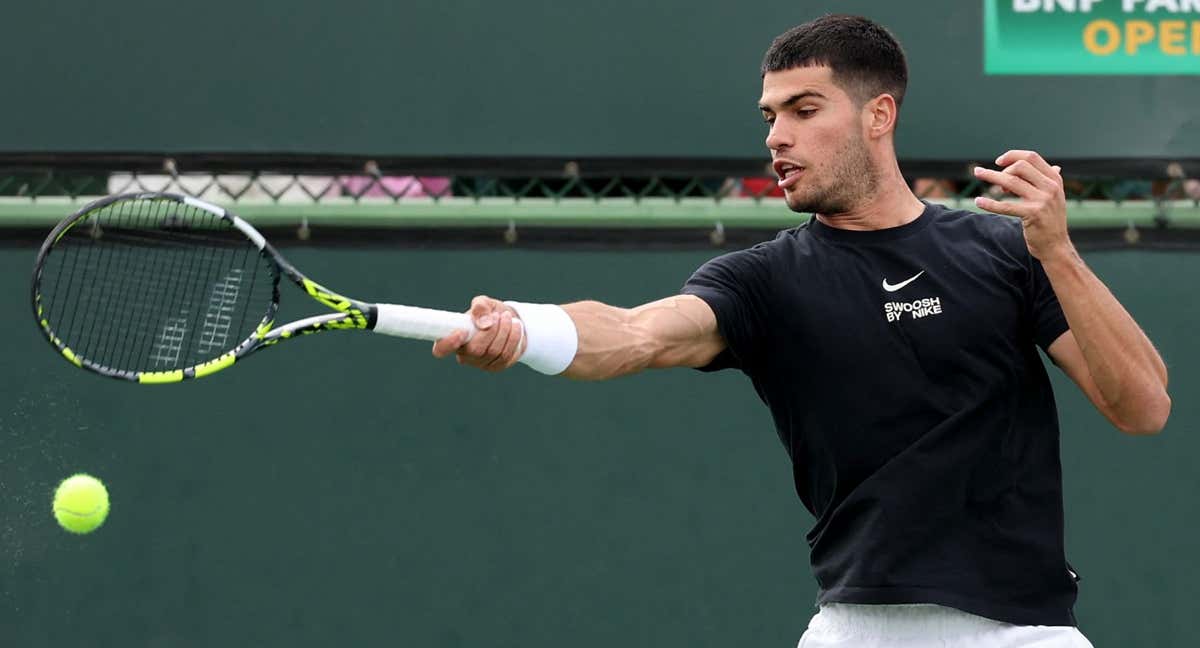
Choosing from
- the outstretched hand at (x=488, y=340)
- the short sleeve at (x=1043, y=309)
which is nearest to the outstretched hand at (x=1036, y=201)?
the short sleeve at (x=1043, y=309)

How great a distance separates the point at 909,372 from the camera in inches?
127

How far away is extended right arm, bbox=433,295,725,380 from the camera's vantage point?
9.32 ft

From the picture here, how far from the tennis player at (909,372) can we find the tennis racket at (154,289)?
116 cm

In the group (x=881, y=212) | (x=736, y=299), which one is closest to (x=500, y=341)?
(x=736, y=299)

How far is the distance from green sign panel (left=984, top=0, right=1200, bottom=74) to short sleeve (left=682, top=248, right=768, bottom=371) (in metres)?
2.00

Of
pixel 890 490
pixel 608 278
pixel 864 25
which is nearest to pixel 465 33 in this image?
pixel 608 278

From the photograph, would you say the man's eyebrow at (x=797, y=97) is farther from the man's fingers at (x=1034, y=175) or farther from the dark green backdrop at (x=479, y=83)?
the dark green backdrop at (x=479, y=83)

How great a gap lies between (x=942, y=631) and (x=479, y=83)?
7.46 feet

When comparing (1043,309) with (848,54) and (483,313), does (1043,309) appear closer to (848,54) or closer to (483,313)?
(848,54)

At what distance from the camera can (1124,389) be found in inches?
122

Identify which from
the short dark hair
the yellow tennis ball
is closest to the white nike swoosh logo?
the short dark hair

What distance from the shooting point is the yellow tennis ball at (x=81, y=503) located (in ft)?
15.3

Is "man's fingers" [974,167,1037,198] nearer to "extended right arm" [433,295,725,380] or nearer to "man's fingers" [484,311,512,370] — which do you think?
"extended right arm" [433,295,725,380]

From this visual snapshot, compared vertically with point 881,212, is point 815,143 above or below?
above
